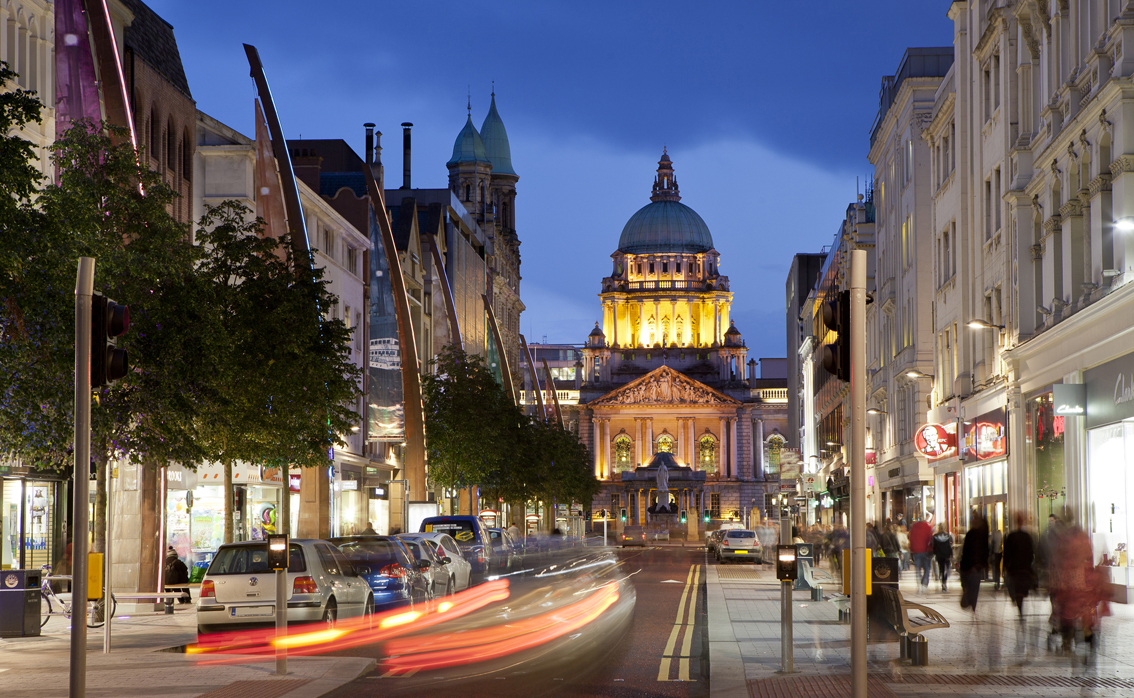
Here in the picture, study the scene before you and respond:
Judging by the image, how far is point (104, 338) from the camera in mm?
12547

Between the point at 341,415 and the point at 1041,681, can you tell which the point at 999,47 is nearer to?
the point at 341,415

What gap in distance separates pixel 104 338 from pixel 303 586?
809 cm

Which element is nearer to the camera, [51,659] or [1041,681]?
[1041,681]

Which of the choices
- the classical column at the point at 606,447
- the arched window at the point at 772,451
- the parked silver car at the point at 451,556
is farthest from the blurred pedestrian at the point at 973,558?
the arched window at the point at 772,451

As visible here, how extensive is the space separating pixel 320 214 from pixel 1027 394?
3205 cm

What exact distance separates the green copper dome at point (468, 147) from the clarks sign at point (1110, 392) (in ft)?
353

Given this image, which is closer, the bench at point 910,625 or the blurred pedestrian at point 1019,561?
the bench at point 910,625

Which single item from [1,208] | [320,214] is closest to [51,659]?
[1,208]

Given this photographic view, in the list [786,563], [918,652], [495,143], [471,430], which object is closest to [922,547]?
[918,652]

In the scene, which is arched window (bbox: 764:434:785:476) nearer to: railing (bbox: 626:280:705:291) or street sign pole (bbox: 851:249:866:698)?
railing (bbox: 626:280:705:291)

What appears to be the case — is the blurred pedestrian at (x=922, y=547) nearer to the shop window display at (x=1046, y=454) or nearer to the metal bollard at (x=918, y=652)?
the shop window display at (x=1046, y=454)

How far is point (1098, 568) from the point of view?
56.1 ft

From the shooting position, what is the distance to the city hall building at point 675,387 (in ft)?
541

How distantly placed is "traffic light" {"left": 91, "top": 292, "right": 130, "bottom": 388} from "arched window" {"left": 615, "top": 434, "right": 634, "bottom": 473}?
509ft
